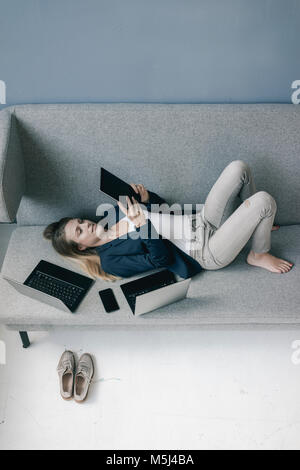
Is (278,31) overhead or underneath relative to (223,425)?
overhead

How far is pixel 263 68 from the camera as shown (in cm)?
170

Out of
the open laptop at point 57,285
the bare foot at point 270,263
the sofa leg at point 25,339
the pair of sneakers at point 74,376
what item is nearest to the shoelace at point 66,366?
the pair of sneakers at point 74,376

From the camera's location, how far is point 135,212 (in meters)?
1.67

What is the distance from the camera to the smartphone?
5.16ft

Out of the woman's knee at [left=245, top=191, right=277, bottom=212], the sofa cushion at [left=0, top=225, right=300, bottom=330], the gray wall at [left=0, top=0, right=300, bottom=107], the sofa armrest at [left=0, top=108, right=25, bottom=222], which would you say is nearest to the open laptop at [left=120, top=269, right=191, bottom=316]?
the sofa cushion at [left=0, top=225, right=300, bottom=330]

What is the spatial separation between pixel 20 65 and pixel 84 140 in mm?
445

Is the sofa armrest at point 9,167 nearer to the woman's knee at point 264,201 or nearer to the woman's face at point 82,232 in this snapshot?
the woman's face at point 82,232

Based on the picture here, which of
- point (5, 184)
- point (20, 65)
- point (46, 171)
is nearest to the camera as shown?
point (5, 184)

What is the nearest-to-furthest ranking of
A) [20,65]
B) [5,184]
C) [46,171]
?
[5,184], [20,65], [46,171]

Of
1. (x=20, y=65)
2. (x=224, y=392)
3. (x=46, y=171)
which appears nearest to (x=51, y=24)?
(x=20, y=65)

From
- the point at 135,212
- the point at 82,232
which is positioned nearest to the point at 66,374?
the point at 82,232

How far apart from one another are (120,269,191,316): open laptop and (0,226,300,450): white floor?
0.84ft

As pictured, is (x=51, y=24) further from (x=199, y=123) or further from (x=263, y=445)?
(x=263, y=445)

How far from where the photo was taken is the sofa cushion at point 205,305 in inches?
61.1
